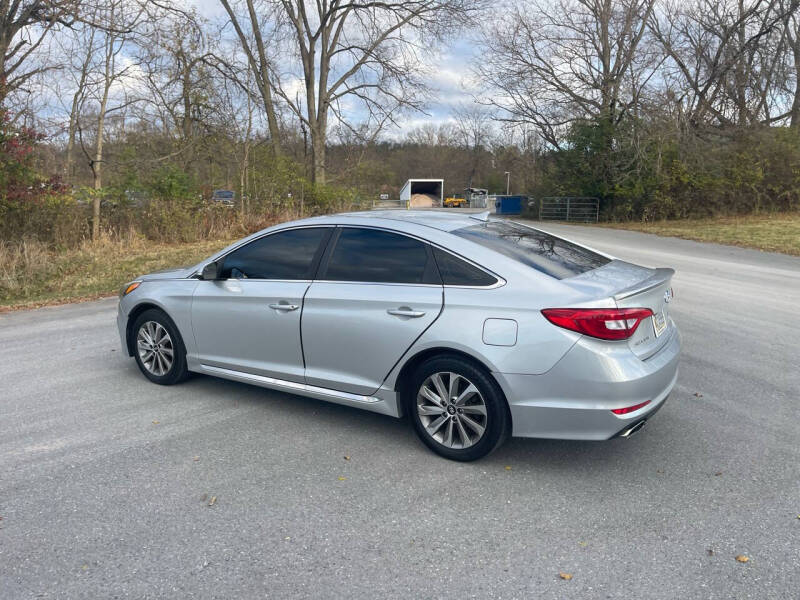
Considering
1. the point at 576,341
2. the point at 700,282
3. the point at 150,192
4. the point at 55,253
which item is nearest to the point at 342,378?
the point at 576,341

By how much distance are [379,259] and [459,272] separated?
657mm

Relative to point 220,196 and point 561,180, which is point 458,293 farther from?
point 561,180

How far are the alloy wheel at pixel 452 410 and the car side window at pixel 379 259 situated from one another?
2.20 ft

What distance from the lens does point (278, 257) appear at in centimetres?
484

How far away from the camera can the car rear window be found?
13.2 feet

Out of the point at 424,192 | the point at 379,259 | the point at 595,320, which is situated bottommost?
the point at 595,320

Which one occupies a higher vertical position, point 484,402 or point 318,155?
point 318,155

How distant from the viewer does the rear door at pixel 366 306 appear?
13.1 ft

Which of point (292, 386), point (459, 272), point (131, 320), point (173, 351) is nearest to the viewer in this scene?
point (459, 272)

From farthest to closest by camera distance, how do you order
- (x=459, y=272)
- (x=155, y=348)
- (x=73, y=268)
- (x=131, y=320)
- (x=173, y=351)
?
(x=73, y=268) < (x=131, y=320) < (x=155, y=348) < (x=173, y=351) < (x=459, y=272)

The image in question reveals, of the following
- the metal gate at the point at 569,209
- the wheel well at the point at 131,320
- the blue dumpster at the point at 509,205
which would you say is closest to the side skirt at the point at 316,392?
the wheel well at the point at 131,320

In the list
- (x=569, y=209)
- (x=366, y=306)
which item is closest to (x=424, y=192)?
(x=569, y=209)

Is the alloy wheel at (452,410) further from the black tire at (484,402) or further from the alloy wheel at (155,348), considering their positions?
the alloy wheel at (155,348)

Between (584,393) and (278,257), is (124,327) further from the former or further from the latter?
(584,393)
